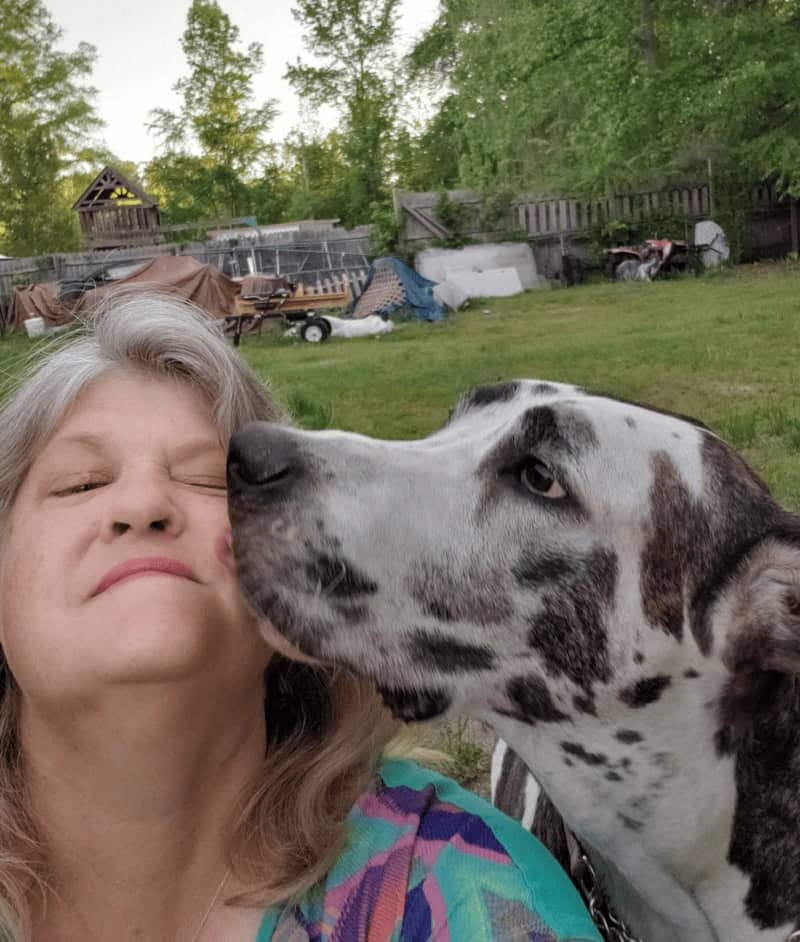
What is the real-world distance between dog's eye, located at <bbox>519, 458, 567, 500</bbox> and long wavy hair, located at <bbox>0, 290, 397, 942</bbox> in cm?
59

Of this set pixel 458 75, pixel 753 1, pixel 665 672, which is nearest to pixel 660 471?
pixel 665 672

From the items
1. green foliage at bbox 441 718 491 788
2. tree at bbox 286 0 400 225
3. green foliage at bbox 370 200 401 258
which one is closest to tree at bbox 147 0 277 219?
tree at bbox 286 0 400 225

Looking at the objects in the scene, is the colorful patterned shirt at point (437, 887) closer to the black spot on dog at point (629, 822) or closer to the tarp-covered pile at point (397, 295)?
the black spot on dog at point (629, 822)

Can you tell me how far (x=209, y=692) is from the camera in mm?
1710

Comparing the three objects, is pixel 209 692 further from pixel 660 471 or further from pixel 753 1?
pixel 753 1

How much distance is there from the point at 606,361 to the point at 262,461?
8.21m

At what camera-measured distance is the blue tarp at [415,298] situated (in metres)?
17.3

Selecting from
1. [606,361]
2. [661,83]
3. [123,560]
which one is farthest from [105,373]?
[661,83]

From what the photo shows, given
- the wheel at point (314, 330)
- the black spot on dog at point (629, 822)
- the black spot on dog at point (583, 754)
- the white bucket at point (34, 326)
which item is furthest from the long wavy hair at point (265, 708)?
the white bucket at point (34, 326)

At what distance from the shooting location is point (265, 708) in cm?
228

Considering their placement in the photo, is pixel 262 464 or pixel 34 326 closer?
pixel 262 464

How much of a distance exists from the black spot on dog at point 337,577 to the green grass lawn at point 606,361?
2168 mm

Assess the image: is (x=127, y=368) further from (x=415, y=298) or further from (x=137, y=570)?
(x=415, y=298)

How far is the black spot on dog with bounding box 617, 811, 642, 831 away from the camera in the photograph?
6.62 feet
